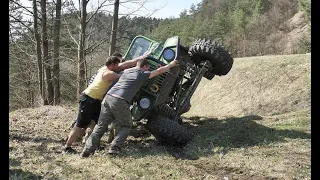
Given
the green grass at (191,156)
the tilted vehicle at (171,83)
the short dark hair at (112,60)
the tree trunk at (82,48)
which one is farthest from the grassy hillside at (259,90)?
the short dark hair at (112,60)

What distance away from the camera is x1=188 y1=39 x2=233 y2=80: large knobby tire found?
8453mm

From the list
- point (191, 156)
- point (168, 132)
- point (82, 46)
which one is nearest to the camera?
point (191, 156)

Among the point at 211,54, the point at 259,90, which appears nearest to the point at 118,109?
the point at 211,54

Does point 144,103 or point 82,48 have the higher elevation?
point 82,48

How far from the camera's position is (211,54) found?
27.8ft

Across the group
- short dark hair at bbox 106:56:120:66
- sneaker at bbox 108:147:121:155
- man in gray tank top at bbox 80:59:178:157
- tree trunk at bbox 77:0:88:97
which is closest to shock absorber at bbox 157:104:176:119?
man in gray tank top at bbox 80:59:178:157

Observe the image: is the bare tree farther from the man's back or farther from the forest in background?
the man's back

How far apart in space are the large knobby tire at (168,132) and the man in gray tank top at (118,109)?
0.81 metres

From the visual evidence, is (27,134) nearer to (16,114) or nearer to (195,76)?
(16,114)

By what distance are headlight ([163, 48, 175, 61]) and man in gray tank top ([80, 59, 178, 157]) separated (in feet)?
4.80

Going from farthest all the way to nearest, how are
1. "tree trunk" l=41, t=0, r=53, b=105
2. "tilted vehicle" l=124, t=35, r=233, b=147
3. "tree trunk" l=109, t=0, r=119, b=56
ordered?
"tree trunk" l=41, t=0, r=53, b=105
"tree trunk" l=109, t=0, r=119, b=56
"tilted vehicle" l=124, t=35, r=233, b=147

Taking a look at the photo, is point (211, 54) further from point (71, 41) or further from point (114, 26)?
point (71, 41)

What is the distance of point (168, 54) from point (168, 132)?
1.76 metres

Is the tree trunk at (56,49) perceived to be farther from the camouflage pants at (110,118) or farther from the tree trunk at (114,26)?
the camouflage pants at (110,118)
